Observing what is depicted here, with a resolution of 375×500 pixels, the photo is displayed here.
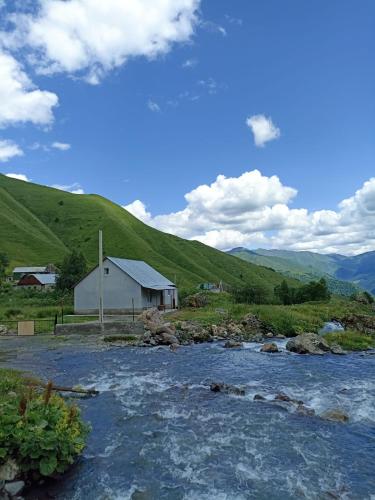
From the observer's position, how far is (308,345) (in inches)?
1241

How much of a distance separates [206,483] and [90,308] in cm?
4242

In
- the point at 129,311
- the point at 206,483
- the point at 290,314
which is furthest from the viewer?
the point at 129,311

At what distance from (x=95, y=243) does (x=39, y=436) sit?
5786 inches

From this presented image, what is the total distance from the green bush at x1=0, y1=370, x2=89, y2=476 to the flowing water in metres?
0.72

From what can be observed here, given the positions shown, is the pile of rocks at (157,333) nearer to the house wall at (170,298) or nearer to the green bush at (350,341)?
the green bush at (350,341)

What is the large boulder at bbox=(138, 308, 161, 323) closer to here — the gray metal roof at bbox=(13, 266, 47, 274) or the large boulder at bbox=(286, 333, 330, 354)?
the large boulder at bbox=(286, 333, 330, 354)

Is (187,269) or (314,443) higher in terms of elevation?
(187,269)

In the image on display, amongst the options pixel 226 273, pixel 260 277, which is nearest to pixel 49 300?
pixel 226 273

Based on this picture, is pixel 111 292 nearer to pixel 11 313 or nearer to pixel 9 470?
pixel 11 313

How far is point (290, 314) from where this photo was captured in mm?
46656

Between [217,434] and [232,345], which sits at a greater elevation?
[232,345]

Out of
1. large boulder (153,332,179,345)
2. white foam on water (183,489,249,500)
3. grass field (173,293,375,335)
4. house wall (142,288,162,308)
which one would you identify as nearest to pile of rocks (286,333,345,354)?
large boulder (153,332,179,345)

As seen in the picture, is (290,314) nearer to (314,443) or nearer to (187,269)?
(314,443)

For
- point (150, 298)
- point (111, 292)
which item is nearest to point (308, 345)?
point (111, 292)
